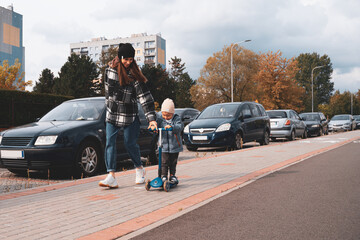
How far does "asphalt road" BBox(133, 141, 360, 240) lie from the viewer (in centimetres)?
354

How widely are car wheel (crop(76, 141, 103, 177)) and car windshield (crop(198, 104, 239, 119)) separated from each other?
22.0 ft

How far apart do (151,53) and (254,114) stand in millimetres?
102914

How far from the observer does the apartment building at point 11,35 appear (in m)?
136

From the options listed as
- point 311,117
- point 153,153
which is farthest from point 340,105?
point 153,153

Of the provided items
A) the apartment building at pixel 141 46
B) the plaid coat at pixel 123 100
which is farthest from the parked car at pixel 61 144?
the apartment building at pixel 141 46

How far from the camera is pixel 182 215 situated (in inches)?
167

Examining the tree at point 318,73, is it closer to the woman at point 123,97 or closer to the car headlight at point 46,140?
the car headlight at point 46,140

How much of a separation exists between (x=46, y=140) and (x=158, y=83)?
54.8 m

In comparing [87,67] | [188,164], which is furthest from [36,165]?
[87,67]

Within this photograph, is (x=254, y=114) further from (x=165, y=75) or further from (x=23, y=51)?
(x=23, y=51)

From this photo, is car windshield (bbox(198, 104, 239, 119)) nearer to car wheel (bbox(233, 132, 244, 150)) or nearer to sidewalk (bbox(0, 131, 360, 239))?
car wheel (bbox(233, 132, 244, 150))

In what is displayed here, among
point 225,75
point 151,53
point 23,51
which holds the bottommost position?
point 225,75

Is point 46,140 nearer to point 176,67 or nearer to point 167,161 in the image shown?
point 167,161

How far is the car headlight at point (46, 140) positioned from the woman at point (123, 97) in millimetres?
1889
